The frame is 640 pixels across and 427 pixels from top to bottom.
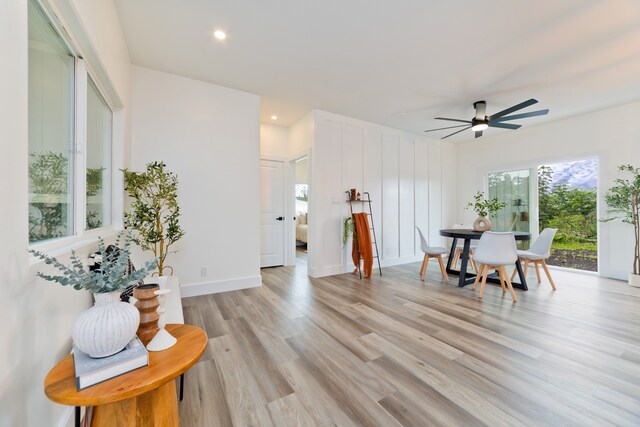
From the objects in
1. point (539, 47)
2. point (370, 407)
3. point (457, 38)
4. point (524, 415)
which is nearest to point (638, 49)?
point (539, 47)

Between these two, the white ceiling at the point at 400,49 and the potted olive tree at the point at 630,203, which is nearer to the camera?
the white ceiling at the point at 400,49

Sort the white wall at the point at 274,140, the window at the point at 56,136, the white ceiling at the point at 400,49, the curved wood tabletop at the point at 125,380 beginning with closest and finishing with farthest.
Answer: the curved wood tabletop at the point at 125,380 → the window at the point at 56,136 → the white ceiling at the point at 400,49 → the white wall at the point at 274,140

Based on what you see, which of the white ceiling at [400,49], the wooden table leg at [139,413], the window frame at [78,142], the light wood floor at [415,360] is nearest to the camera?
the wooden table leg at [139,413]

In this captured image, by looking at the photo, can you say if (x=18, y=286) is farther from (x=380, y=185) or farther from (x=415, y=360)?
(x=380, y=185)

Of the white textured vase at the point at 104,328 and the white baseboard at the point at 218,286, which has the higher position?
the white textured vase at the point at 104,328

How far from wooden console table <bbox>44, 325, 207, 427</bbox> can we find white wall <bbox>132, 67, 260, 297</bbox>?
8.23ft

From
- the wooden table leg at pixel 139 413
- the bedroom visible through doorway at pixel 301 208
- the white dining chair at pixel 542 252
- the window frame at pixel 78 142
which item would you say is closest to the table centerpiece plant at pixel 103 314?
the wooden table leg at pixel 139 413

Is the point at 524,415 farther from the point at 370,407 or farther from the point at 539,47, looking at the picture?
the point at 539,47

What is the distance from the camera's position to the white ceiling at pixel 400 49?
7.20 feet

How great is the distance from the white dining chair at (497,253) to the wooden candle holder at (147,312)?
139 inches

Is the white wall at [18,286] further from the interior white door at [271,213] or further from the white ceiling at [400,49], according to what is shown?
the interior white door at [271,213]

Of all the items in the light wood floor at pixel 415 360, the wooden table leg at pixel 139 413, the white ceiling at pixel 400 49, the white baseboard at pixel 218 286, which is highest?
the white ceiling at pixel 400 49

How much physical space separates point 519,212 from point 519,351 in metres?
4.34

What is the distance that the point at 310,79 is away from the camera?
3.37 metres
